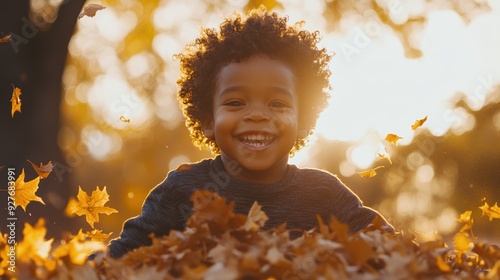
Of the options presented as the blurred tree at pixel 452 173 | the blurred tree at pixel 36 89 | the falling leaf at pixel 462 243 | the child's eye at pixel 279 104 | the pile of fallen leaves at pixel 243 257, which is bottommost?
the pile of fallen leaves at pixel 243 257

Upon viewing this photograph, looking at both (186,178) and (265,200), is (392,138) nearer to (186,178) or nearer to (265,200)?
(265,200)

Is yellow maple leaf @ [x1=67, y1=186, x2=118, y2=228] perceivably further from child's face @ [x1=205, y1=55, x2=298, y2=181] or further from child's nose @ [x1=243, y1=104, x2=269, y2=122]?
child's nose @ [x1=243, y1=104, x2=269, y2=122]

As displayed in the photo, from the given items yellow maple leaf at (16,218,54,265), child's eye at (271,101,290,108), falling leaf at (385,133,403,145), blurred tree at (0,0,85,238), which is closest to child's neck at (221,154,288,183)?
child's eye at (271,101,290,108)

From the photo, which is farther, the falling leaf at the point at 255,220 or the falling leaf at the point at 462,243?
the falling leaf at the point at 462,243

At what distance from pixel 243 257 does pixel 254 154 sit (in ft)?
5.45

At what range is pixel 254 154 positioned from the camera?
3.10 metres

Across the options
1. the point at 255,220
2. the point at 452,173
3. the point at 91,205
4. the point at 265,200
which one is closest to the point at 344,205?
the point at 265,200

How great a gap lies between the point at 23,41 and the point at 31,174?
91.9 inches

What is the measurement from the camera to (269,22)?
3.65m

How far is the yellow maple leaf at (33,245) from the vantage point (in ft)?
5.56

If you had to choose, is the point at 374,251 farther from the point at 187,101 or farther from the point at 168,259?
the point at 187,101

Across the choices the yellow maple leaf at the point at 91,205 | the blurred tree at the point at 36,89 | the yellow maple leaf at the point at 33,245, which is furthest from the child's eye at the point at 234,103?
the blurred tree at the point at 36,89

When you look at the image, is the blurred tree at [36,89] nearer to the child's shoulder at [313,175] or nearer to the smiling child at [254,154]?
the smiling child at [254,154]

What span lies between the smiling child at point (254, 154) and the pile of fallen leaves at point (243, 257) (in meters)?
1.12
